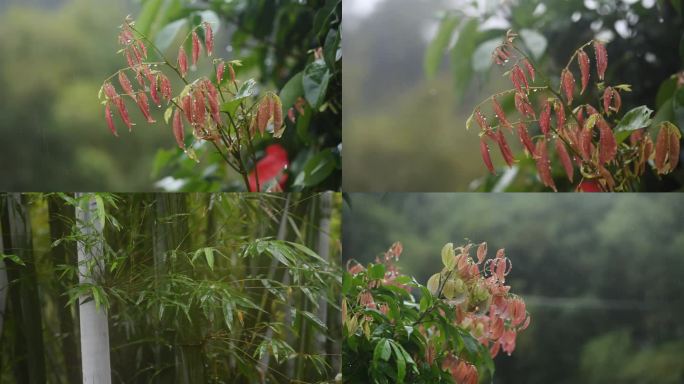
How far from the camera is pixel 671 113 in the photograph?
1.60 meters

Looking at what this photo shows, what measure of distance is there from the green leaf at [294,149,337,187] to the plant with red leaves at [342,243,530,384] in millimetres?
243

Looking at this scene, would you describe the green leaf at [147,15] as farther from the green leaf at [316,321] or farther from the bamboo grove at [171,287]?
the green leaf at [316,321]

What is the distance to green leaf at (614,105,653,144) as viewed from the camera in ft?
5.28

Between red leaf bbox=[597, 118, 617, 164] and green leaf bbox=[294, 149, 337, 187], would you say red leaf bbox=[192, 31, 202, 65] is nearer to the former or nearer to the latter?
green leaf bbox=[294, 149, 337, 187]

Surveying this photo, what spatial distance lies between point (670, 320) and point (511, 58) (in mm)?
704

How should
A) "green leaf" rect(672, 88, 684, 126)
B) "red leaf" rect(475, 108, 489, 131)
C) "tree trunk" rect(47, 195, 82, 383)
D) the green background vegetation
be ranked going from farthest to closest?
"tree trunk" rect(47, 195, 82, 383), the green background vegetation, "red leaf" rect(475, 108, 489, 131), "green leaf" rect(672, 88, 684, 126)

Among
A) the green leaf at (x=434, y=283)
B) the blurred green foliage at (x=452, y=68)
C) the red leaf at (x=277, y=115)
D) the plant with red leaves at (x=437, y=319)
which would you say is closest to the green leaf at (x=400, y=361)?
the plant with red leaves at (x=437, y=319)

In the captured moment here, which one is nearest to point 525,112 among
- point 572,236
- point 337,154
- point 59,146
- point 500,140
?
point 500,140

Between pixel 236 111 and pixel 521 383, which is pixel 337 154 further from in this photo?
pixel 521 383

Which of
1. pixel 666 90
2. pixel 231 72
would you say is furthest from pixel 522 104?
pixel 231 72

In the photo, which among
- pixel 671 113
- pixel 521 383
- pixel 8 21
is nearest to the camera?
pixel 671 113

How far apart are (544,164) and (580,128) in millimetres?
113

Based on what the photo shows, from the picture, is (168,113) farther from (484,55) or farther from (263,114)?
(484,55)

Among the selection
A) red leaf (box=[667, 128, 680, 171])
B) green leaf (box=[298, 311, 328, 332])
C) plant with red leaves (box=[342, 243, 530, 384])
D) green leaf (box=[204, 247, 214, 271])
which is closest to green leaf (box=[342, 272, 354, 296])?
plant with red leaves (box=[342, 243, 530, 384])
